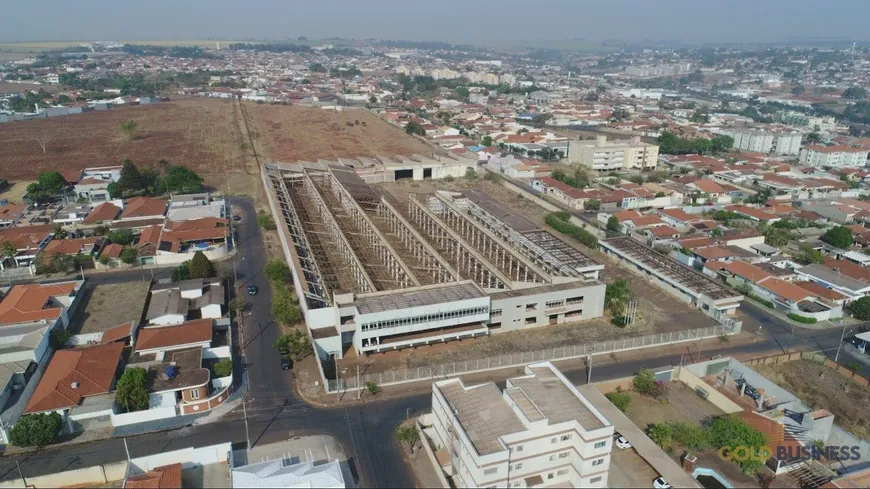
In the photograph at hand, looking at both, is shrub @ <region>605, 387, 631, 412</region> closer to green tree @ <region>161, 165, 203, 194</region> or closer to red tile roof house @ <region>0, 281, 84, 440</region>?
red tile roof house @ <region>0, 281, 84, 440</region>

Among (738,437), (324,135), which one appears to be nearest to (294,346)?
(738,437)

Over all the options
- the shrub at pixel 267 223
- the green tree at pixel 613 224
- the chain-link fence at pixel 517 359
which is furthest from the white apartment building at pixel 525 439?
the shrub at pixel 267 223

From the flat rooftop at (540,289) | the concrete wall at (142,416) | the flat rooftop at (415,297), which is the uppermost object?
the flat rooftop at (415,297)

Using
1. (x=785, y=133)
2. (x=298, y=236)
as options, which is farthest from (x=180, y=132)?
(x=785, y=133)

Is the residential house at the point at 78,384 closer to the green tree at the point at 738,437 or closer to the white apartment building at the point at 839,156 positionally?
the green tree at the point at 738,437

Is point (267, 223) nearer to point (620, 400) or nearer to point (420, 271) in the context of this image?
point (420, 271)

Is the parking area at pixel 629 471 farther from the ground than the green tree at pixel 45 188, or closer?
closer

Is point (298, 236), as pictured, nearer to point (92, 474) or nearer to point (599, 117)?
point (92, 474)
